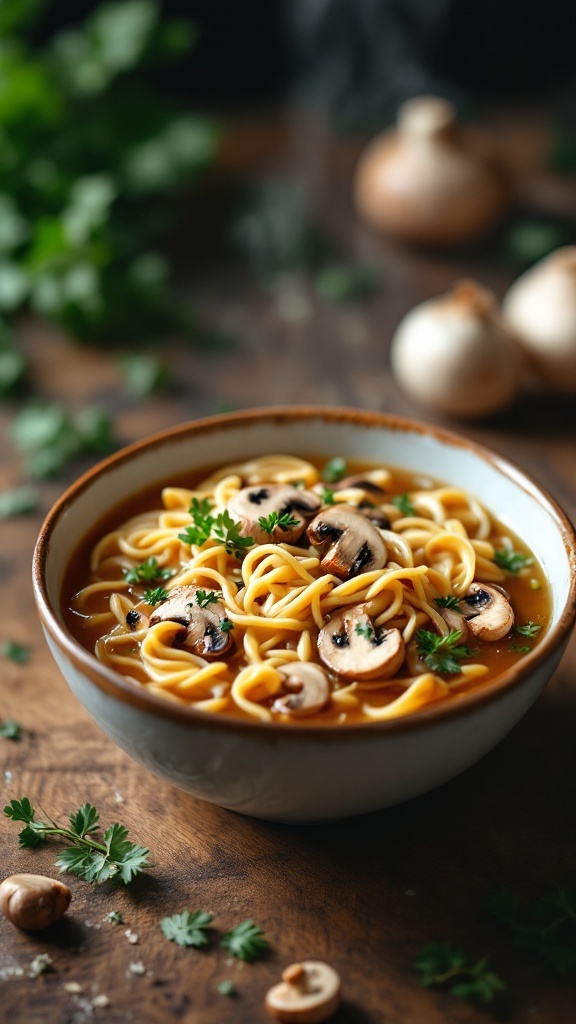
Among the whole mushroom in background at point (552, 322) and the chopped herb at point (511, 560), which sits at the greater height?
the whole mushroom in background at point (552, 322)

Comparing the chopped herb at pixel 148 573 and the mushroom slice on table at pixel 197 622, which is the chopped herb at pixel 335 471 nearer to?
the chopped herb at pixel 148 573

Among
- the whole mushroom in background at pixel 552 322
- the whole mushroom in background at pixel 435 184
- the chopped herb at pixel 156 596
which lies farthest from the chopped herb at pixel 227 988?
the whole mushroom in background at pixel 435 184

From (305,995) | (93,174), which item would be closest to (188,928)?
(305,995)

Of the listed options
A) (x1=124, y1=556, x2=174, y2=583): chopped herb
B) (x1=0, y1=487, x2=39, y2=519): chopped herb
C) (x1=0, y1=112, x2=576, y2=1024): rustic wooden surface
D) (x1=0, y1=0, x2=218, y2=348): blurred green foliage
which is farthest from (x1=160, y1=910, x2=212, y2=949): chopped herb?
(x1=0, y1=0, x2=218, y2=348): blurred green foliage

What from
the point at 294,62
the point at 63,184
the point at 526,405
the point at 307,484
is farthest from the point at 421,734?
the point at 294,62

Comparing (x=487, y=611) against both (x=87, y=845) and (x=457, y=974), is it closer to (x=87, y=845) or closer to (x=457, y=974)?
(x=457, y=974)

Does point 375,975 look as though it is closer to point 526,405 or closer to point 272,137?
point 526,405

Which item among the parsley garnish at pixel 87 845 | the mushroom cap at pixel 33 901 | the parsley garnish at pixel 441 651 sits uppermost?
the parsley garnish at pixel 441 651

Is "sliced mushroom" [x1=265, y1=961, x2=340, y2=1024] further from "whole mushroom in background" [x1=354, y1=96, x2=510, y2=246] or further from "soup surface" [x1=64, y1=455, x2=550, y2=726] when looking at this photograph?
"whole mushroom in background" [x1=354, y1=96, x2=510, y2=246]
